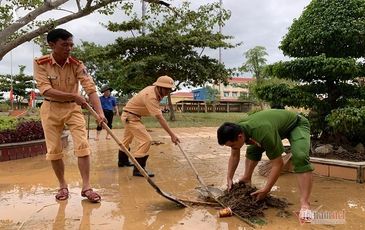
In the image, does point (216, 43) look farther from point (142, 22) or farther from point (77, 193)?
point (77, 193)

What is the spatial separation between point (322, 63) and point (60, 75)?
3.66 meters

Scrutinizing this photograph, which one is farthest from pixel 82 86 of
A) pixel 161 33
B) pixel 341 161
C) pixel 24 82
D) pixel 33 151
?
pixel 24 82

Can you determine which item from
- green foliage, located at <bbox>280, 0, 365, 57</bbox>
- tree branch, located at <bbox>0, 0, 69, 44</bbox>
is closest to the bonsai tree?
green foliage, located at <bbox>280, 0, 365, 57</bbox>

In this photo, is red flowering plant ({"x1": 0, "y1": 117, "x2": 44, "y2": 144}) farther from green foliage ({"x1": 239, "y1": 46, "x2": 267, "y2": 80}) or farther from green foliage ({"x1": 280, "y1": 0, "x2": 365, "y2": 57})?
green foliage ({"x1": 239, "y1": 46, "x2": 267, "y2": 80})

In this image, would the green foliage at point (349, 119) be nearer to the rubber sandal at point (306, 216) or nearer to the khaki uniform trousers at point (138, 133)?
the rubber sandal at point (306, 216)

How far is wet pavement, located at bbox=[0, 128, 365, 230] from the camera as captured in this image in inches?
141

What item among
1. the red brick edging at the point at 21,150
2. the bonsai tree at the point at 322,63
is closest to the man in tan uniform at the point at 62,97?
the bonsai tree at the point at 322,63

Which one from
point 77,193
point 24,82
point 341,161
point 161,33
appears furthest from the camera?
point 24,82

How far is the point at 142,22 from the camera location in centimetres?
1906

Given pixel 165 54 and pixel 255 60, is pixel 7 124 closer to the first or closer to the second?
pixel 165 54

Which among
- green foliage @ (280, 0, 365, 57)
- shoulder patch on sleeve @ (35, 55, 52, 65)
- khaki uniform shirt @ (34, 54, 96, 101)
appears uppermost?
green foliage @ (280, 0, 365, 57)

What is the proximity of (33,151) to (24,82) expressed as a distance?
31.6 meters

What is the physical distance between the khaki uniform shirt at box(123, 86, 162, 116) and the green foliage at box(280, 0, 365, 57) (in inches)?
103

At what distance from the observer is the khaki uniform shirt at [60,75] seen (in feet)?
13.6
